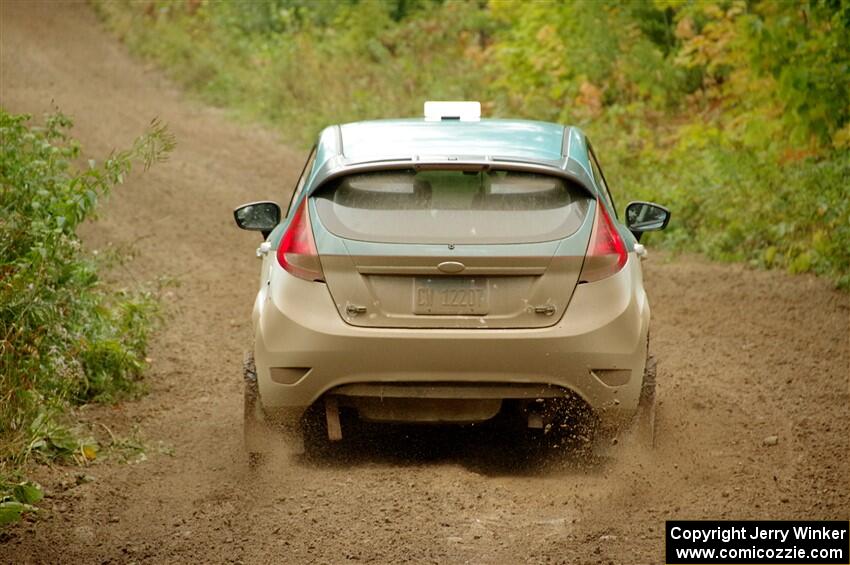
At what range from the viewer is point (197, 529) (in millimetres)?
5777

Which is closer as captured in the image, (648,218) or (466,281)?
(466,281)

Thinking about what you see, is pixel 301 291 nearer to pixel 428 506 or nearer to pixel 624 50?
pixel 428 506

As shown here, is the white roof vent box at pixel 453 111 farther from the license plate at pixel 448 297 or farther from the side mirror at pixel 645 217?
the license plate at pixel 448 297

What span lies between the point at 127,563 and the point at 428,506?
51.9 inches

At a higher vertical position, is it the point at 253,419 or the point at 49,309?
the point at 49,309

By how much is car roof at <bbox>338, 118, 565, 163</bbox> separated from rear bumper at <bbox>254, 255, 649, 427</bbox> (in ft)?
2.33

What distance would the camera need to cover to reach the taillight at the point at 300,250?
620 cm

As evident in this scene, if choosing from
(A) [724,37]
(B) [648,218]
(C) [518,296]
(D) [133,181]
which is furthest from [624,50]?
(C) [518,296]

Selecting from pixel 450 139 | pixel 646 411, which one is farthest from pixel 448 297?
pixel 646 411

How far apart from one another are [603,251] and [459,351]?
0.82 meters

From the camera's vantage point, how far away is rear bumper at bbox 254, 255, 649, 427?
607 cm

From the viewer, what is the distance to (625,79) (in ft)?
58.3

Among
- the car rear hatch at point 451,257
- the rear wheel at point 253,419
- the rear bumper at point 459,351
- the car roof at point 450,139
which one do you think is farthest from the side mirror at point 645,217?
the rear wheel at point 253,419

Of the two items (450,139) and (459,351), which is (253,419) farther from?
(450,139)
